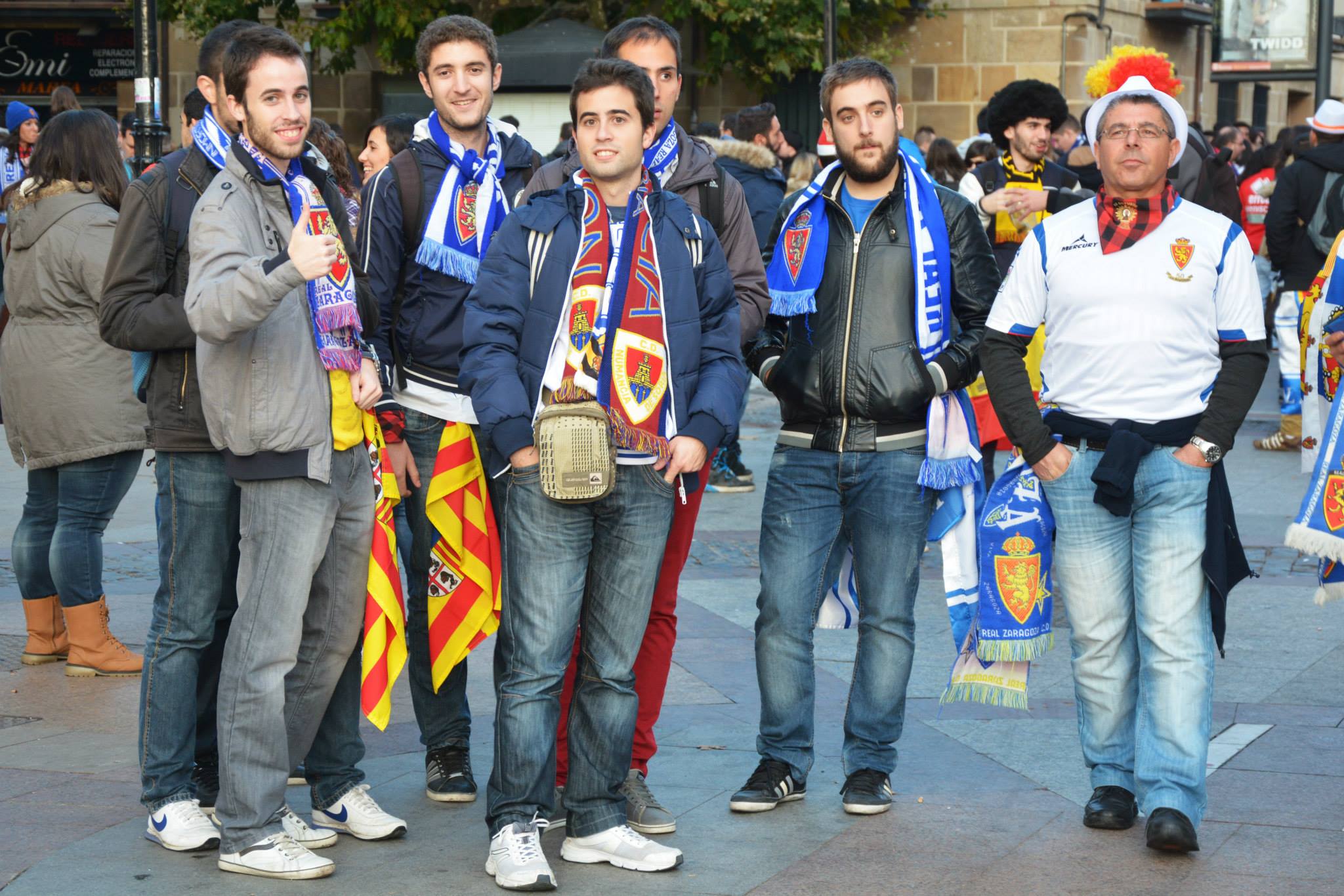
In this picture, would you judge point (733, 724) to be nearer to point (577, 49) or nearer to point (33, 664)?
point (33, 664)

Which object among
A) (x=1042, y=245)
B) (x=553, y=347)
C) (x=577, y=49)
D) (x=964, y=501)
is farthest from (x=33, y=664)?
(x=577, y=49)

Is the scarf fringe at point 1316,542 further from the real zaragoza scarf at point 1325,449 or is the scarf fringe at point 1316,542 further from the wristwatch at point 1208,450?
Answer: the wristwatch at point 1208,450

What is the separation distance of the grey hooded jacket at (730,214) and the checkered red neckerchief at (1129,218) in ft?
3.11

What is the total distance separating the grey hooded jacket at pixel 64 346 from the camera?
635 centimetres

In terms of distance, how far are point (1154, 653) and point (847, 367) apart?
1.13m

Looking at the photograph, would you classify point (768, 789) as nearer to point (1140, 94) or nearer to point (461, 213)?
point (461, 213)

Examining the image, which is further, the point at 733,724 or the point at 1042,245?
the point at 733,724

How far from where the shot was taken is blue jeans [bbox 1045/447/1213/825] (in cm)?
461

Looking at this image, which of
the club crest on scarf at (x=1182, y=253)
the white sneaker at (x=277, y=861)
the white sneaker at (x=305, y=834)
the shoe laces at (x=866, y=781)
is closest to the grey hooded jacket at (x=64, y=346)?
the white sneaker at (x=305, y=834)

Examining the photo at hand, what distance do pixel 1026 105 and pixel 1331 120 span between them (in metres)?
3.61

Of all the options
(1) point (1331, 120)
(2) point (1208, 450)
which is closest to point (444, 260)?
(2) point (1208, 450)

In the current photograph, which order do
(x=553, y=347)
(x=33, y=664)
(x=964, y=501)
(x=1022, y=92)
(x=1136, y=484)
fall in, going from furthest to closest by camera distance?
(x=1022, y=92), (x=33, y=664), (x=964, y=501), (x=1136, y=484), (x=553, y=347)

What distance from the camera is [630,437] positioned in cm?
433

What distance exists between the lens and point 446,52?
4906 mm
